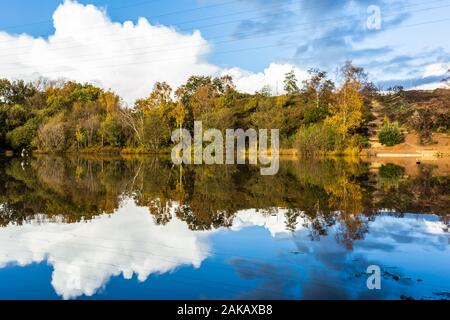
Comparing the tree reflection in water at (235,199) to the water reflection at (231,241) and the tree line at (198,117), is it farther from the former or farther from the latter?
the tree line at (198,117)

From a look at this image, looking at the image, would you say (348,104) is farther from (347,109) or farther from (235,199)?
(235,199)

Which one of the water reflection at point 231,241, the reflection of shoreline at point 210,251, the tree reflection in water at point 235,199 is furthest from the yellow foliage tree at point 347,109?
the reflection of shoreline at point 210,251

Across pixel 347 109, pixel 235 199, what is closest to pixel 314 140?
pixel 347 109

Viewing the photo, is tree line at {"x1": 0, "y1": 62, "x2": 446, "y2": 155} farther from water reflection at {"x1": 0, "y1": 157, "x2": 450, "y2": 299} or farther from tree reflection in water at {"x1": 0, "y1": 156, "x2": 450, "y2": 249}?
water reflection at {"x1": 0, "y1": 157, "x2": 450, "y2": 299}

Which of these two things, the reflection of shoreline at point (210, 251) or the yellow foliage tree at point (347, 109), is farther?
the yellow foliage tree at point (347, 109)

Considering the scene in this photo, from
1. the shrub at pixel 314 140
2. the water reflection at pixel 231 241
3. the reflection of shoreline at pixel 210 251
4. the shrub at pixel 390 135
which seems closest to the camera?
the water reflection at pixel 231 241

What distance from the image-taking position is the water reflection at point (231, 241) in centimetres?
569

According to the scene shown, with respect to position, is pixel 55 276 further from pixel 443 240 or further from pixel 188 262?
pixel 443 240

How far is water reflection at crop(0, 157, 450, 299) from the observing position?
18.7 ft

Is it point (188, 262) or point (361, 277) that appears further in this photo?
point (188, 262)

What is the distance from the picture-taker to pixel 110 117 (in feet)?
183

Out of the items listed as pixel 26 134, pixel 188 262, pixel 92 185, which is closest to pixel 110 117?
pixel 26 134

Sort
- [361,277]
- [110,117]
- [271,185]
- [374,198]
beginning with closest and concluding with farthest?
[361,277], [374,198], [271,185], [110,117]
